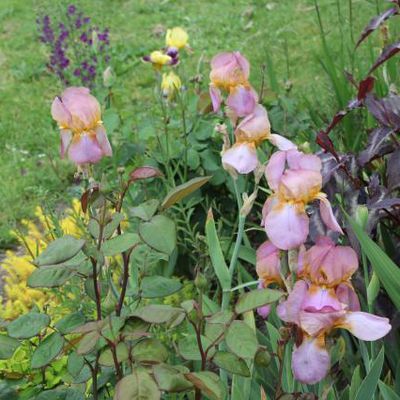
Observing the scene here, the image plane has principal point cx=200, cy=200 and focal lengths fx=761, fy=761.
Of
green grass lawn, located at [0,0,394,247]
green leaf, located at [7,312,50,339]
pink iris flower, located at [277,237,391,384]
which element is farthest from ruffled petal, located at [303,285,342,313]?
green grass lawn, located at [0,0,394,247]

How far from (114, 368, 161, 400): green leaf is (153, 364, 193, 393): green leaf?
2 cm

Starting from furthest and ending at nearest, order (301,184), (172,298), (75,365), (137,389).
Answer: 1. (172,298)
2. (75,365)
3. (301,184)
4. (137,389)

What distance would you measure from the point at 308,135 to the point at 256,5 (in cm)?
362

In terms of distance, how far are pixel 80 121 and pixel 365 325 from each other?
0.64 metres

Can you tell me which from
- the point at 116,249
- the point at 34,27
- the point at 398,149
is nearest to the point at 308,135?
the point at 398,149

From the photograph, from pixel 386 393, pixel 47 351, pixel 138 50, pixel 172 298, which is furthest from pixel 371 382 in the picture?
pixel 138 50

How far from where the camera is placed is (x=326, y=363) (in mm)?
1112

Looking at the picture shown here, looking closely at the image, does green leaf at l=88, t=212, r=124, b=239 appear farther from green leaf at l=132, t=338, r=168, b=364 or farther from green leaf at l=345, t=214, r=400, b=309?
green leaf at l=345, t=214, r=400, b=309

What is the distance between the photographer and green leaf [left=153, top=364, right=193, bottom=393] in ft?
3.49

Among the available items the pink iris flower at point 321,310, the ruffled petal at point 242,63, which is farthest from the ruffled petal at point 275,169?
the ruffled petal at point 242,63

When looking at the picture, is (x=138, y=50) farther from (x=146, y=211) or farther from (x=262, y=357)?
(x=262, y=357)

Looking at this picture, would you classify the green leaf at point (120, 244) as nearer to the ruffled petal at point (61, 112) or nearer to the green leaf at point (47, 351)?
the green leaf at point (47, 351)

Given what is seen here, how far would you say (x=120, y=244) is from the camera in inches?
45.8

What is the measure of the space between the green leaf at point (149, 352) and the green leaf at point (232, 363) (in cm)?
8
